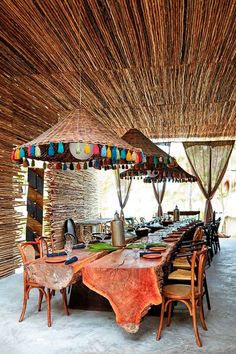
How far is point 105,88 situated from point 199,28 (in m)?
2.27

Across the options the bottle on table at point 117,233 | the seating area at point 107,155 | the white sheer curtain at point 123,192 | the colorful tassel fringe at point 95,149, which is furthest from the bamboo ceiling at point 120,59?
the white sheer curtain at point 123,192

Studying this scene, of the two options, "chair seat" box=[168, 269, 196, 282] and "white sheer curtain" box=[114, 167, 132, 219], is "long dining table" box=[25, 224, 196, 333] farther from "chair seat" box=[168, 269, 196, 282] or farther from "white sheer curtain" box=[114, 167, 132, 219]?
"white sheer curtain" box=[114, 167, 132, 219]

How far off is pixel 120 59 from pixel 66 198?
4.77m

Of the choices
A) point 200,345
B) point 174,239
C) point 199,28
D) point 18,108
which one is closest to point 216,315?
point 200,345

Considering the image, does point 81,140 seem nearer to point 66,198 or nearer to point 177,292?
point 177,292

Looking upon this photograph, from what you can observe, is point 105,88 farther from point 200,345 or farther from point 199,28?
point 200,345

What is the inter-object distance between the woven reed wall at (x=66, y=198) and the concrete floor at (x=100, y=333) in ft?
11.5

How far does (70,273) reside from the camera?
316 centimetres

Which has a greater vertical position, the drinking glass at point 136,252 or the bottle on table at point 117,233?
the bottle on table at point 117,233

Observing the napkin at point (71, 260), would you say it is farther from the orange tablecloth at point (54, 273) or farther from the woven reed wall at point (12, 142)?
the woven reed wall at point (12, 142)

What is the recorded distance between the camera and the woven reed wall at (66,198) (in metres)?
7.82

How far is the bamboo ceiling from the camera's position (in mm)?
3664

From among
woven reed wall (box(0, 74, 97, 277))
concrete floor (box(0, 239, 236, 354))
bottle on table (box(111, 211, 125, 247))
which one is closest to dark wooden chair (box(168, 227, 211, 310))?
concrete floor (box(0, 239, 236, 354))

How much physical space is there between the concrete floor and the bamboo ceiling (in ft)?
10.0
